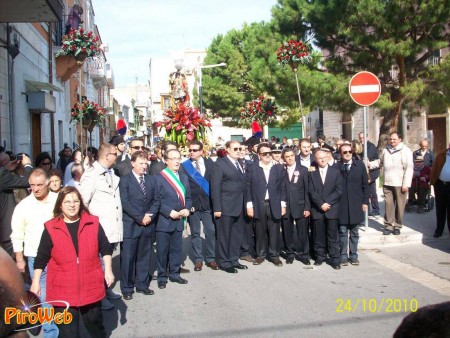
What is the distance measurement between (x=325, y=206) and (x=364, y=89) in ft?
10.4

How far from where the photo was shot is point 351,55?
1830 cm

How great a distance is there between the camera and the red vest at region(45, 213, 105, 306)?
4590mm

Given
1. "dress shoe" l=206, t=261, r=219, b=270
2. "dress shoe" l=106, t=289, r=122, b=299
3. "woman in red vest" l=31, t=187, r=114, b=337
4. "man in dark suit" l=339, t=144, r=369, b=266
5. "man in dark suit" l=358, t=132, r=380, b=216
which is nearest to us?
"woman in red vest" l=31, t=187, r=114, b=337

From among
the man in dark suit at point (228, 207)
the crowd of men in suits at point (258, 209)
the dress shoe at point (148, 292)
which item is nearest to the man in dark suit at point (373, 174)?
the crowd of men in suits at point (258, 209)

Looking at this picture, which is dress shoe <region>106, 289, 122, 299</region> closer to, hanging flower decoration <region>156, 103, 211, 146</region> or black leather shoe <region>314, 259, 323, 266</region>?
black leather shoe <region>314, 259, 323, 266</region>

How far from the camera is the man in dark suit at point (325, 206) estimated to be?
8.58m

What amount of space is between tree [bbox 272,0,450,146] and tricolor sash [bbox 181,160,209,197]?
377 inches

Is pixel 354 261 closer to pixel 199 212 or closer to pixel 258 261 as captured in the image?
pixel 258 261

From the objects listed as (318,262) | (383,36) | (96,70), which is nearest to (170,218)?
(318,262)

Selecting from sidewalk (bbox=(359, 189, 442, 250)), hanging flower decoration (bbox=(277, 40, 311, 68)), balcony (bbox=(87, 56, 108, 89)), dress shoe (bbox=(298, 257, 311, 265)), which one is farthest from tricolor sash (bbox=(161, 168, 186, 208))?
balcony (bbox=(87, 56, 108, 89))

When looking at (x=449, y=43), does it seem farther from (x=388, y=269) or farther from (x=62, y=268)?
(x=62, y=268)

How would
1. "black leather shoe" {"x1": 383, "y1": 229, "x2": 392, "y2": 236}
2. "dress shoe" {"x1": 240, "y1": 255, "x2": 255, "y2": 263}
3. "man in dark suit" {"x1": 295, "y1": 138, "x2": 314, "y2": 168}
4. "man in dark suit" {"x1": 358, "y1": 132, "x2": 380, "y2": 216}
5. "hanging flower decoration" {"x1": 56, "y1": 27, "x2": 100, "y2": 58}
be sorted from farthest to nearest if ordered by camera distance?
"hanging flower decoration" {"x1": 56, "y1": 27, "x2": 100, "y2": 58}, "man in dark suit" {"x1": 358, "y1": 132, "x2": 380, "y2": 216}, "man in dark suit" {"x1": 295, "y1": 138, "x2": 314, "y2": 168}, "black leather shoe" {"x1": 383, "y1": 229, "x2": 392, "y2": 236}, "dress shoe" {"x1": 240, "y1": 255, "x2": 255, "y2": 263}

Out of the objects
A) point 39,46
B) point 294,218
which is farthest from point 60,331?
point 39,46

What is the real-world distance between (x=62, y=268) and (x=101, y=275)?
1.15 feet
